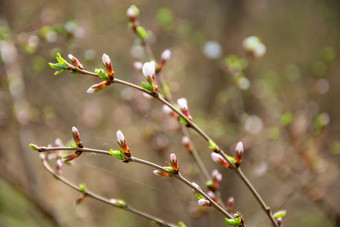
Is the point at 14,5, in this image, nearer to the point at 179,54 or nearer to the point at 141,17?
the point at 141,17

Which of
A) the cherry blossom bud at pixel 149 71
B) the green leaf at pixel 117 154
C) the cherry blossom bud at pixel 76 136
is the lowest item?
the green leaf at pixel 117 154

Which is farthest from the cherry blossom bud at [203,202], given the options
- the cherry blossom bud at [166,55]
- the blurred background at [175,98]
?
the blurred background at [175,98]

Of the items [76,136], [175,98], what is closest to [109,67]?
[76,136]

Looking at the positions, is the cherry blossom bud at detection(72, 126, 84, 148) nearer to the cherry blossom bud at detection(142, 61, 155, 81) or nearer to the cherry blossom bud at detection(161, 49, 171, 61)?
the cherry blossom bud at detection(142, 61, 155, 81)

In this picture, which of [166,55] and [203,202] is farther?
[166,55]

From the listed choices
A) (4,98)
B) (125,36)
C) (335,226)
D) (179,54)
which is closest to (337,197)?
(335,226)

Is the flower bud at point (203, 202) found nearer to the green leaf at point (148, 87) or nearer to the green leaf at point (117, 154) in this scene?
the green leaf at point (117, 154)

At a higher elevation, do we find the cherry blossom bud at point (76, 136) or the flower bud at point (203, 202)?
the cherry blossom bud at point (76, 136)

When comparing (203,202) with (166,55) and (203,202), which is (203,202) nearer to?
(203,202)
